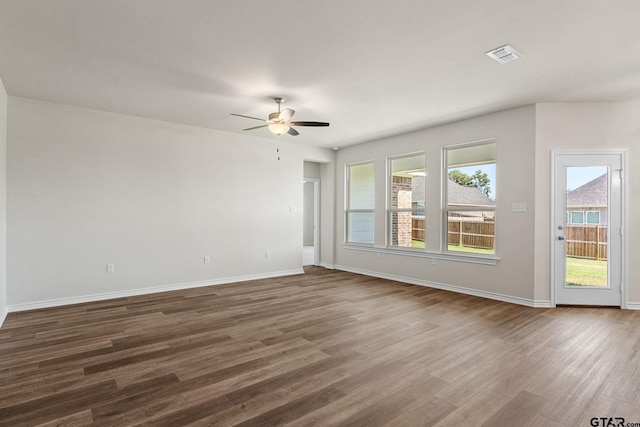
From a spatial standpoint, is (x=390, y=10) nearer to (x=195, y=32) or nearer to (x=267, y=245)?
(x=195, y=32)

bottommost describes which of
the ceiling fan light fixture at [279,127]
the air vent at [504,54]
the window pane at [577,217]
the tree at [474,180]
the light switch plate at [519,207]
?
the window pane at [577,217]

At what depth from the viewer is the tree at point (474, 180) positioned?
16.9 feet

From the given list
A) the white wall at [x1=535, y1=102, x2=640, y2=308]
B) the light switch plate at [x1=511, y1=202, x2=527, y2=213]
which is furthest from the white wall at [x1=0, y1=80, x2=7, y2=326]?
the white wall at [x1=535, y1=102, x2=640, y2=308]

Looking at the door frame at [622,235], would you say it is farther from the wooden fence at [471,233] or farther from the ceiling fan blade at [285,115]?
the ceiling fan blade at [285,115]

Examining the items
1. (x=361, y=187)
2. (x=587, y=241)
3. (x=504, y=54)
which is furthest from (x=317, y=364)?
(x=361, y=187)

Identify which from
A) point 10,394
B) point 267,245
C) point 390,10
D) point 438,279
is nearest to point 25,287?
point 10,394

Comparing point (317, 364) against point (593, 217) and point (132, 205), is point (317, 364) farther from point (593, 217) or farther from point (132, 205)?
point (593, 217)

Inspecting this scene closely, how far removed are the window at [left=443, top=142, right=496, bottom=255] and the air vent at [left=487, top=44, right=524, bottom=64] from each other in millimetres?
2116

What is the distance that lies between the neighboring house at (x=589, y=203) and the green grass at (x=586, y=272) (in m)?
0.54

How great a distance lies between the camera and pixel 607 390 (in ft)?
7.75

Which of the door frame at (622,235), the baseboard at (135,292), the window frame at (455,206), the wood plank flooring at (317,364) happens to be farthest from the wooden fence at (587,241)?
the baseboard at (135,292)

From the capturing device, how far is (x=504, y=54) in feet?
10.1

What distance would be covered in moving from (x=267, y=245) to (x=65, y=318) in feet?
11.2

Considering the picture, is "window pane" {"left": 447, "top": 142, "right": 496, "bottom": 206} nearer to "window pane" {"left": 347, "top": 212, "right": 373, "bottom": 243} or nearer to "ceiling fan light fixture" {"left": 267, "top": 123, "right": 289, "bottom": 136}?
"window pane" {"left": 347, "top": 212, "right": 373, "bottom": 243}
